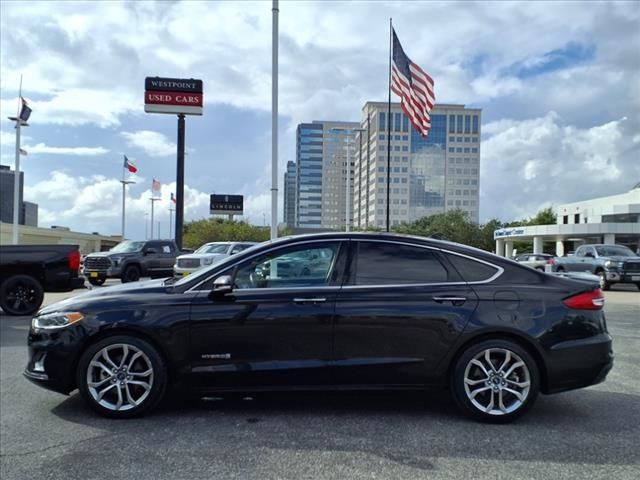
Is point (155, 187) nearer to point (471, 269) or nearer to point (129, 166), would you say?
point (129, 166)

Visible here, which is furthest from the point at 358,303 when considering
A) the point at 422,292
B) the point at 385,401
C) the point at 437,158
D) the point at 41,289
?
the point at 437,158

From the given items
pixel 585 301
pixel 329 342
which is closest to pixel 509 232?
pixel 585 301

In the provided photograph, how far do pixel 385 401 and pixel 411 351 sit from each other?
0.81 meters

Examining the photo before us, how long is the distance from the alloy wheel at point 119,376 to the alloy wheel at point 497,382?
104 inches

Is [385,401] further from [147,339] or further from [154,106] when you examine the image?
[154,106]

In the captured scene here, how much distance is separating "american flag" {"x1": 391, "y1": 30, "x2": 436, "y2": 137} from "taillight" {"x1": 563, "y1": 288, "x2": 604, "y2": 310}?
12.7 metres

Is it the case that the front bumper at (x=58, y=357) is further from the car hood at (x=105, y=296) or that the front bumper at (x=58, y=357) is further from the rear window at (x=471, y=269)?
the rear window at (x=471, y=269)

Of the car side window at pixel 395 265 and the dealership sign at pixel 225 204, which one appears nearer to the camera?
the car side window at pixel 395 265

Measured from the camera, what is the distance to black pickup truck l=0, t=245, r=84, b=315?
11.0m

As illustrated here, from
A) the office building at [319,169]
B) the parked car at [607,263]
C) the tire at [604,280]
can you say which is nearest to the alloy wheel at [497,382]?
the parked car at [607,263]

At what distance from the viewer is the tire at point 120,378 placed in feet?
14.1

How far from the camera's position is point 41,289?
438 inches

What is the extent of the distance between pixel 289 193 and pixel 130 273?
113 meters

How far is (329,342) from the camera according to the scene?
4281 millimetres
